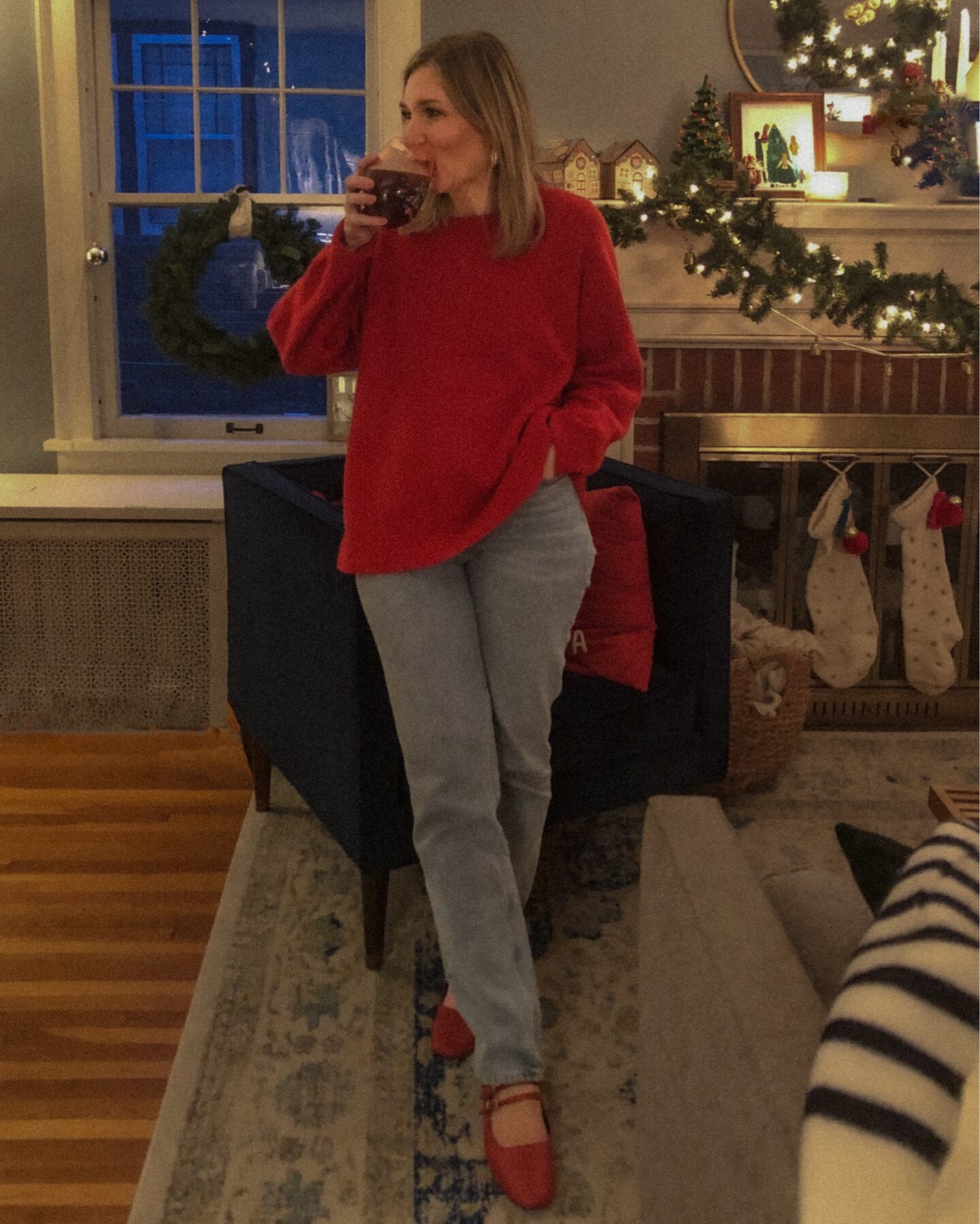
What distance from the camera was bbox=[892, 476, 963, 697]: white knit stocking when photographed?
3.32 m

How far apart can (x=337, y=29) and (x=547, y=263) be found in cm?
228

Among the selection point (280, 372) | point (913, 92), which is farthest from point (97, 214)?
point (913, 92)

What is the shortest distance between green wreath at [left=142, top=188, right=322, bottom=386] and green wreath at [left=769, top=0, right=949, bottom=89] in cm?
130

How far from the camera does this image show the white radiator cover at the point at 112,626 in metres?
3.28

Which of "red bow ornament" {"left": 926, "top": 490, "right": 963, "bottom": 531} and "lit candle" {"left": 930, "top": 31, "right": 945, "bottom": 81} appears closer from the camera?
"lit candle" {"left": 930, "top": 31, "right": 945, "bottom": 81}

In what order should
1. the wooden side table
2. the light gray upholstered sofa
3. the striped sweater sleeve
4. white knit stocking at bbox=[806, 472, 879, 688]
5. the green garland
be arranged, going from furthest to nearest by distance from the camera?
1. white knit stocking at bbox=[806, 472, 879, 688]
2. the green garland
3. the wooden side table
4. the light gray upholstered sofa
5. the striped sweater sleeve

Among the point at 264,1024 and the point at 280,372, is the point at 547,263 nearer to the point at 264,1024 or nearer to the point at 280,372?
the point at 264,1024

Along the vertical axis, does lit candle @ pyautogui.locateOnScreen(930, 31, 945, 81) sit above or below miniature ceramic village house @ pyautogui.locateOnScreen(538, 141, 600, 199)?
above

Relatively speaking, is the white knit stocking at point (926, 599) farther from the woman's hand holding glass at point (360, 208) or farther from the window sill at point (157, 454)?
the woman's hand holding glass at point (360, 208)

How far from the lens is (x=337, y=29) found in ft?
11.7

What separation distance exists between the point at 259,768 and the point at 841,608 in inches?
62.8

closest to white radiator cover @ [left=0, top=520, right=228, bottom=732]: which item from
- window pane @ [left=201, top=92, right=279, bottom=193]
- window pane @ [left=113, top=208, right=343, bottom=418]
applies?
window pane @ [left=113, top=208, right=343, bottom=418]

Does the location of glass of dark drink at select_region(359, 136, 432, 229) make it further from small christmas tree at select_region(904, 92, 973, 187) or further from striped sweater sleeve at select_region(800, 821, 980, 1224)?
small christmas tree at select_region(904, 92, 973, 187)

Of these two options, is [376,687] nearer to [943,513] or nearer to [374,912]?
[374,912]
